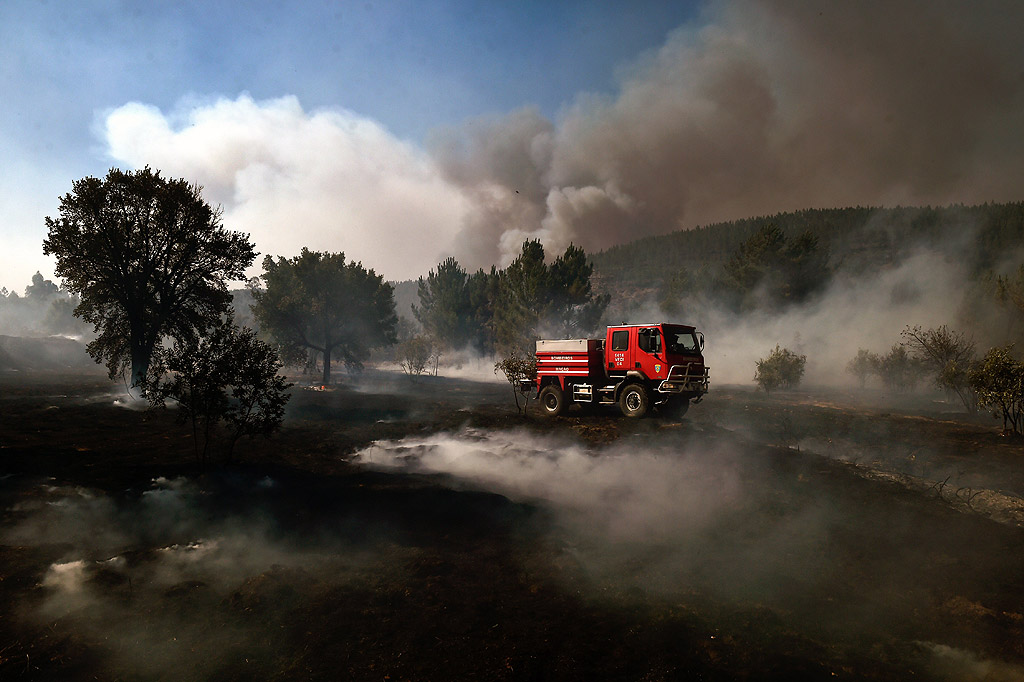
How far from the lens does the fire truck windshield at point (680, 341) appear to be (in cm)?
1900

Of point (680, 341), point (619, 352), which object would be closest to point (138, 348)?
point (619, 352)

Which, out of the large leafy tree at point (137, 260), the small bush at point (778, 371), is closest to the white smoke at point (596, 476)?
the large leafy tree at point (137, 260)

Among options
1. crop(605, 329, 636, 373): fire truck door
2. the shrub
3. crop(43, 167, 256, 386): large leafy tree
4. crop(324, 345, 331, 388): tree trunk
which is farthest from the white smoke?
crop(324, 345, 331, 388): tree trunk

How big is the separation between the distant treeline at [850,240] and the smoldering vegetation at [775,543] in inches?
2076

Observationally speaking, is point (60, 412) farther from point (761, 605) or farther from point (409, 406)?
point (761, 605)

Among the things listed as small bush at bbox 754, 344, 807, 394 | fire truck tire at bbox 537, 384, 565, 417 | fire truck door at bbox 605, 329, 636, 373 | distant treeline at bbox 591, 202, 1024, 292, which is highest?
distant treeline at bbox 591, 202, 1024, 292

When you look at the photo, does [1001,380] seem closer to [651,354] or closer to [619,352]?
[651,354]

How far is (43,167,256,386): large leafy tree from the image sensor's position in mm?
25438

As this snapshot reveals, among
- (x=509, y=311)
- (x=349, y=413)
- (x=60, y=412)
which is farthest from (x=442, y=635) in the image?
(x=509, y=311)

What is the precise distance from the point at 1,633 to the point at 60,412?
20426 millimetres

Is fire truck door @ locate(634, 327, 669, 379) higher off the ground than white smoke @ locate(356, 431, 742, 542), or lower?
higher

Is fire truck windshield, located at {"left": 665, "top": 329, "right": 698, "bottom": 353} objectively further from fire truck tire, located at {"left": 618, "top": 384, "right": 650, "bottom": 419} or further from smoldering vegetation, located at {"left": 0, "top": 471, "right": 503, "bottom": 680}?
smoldering vegetation, located at {"left": 0, "top": 471, "right": 503, "bottom": 680}

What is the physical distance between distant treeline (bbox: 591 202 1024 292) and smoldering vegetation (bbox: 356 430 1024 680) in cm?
5274

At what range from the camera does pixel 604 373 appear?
21594 millimetres
